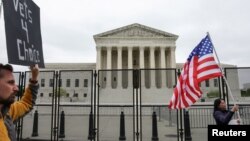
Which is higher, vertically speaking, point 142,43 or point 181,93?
point 142,43

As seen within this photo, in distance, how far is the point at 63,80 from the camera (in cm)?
1001

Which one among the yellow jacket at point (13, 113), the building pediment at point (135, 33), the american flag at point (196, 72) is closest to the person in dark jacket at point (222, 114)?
the american flag at point (196, 72)

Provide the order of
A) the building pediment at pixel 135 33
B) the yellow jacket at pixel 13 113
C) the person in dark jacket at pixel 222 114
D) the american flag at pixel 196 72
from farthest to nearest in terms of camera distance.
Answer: the building pediment at pixel 135 33
the american flag at pixel 196 72
the person in dark jacket at pixel 222 114
the yellow jacket at pixel 13 113

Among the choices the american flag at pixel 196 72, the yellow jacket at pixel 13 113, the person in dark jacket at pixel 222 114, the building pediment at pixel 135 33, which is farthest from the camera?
the building pediment at pixel 135 33

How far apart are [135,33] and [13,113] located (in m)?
74.1

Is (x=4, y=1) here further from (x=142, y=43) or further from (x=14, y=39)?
(x=142, y=43)

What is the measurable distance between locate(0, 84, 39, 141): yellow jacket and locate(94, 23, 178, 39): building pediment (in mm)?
72194

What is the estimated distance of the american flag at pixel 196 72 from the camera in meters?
6.43

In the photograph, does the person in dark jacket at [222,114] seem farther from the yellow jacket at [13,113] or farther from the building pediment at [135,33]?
the building pediment at [135,33]


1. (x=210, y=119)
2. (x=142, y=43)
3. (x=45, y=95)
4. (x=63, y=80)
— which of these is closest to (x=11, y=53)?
(x=63, y=80)

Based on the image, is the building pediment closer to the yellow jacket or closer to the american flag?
the american flag

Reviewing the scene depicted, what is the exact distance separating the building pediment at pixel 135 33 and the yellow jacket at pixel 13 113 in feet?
237

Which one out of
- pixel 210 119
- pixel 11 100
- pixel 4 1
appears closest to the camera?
pixel 11 100

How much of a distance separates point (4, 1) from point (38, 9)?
108 centimetres
